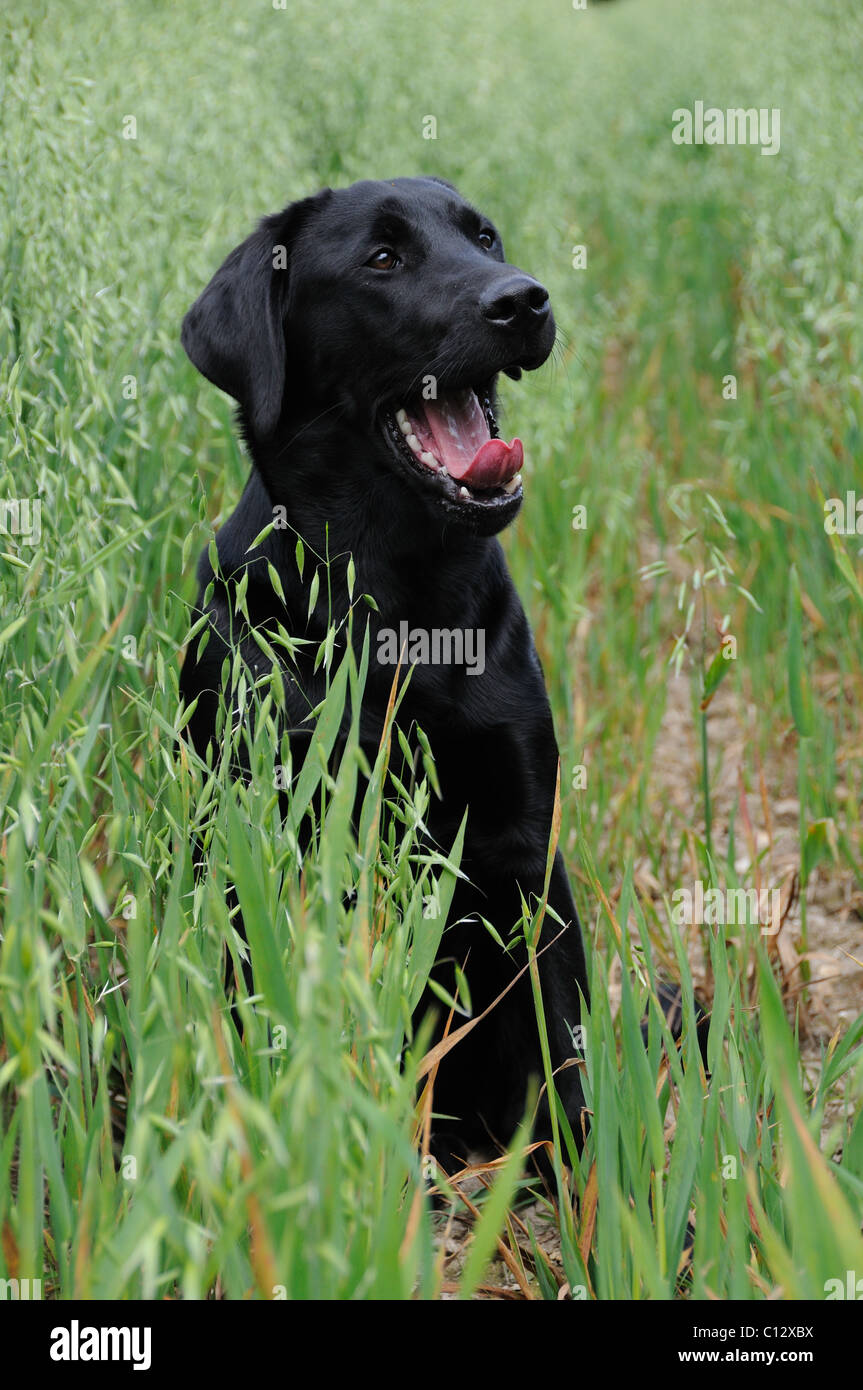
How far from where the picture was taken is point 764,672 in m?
3.43

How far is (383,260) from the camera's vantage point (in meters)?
2.23

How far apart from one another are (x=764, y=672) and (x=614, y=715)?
1.74ft

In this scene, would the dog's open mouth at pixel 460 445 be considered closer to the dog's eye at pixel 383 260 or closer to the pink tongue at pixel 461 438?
the pink tongue at pixel 461 438

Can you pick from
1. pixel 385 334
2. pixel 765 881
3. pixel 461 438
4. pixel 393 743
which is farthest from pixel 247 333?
pixel 765 881

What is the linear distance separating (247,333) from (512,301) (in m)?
0.46

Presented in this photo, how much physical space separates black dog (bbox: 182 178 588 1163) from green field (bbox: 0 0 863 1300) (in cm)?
12

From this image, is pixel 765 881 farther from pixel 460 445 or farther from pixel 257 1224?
pixel 257 1224

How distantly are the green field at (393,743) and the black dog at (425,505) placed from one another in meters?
0.12

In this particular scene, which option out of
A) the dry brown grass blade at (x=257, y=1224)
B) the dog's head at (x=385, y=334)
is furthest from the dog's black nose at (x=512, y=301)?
the dry brown grass blade at (x=257, y=1224)

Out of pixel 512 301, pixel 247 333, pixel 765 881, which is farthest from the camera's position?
pixel 765 881

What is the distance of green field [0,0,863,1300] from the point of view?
1.07 m

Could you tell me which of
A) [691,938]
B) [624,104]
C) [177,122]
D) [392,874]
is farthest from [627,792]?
[624,104]

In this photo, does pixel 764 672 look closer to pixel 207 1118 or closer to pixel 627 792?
pixel 627 792

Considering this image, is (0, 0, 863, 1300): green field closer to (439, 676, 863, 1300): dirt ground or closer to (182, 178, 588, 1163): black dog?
(439, 676, 863, 1300): dirt ground
